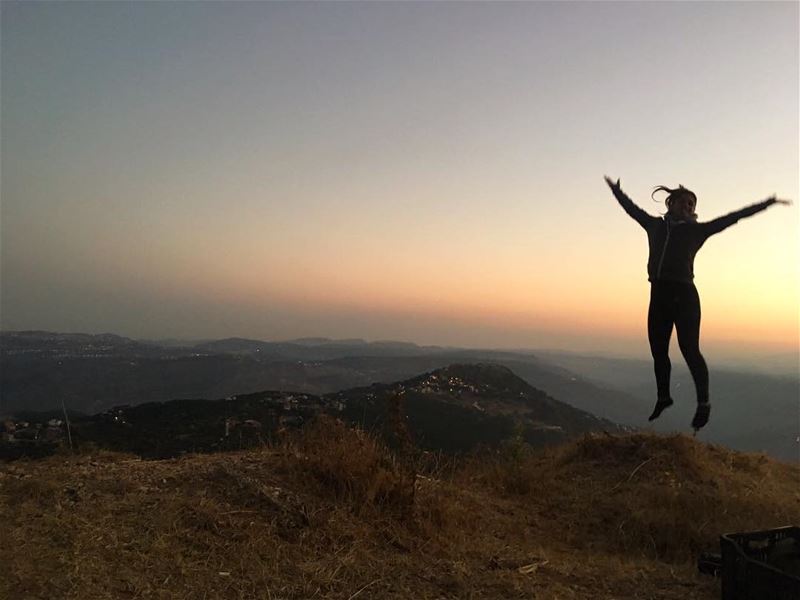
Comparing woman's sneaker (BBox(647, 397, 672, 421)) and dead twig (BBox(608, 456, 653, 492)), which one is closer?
woman's sneaker (BBox(647, 397, 672, 421))

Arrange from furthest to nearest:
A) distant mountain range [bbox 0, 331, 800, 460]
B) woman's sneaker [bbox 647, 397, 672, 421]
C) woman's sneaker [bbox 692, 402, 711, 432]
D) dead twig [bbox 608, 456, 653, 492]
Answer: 1. distant mountain range [bbox 0, 331, 800, 460]
2. dead twig [bbox 608, 456, 653, 492]
3. woman's sneaker [bbox 647, 397, 672, 421]
4. woman's sneaker [bbox 692, 402, 711, 432]

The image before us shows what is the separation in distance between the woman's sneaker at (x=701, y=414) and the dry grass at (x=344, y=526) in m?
Answer: 1.37

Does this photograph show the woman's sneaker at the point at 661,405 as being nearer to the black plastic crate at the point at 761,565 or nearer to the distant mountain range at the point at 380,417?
the black plastic crate at the point at 761,565

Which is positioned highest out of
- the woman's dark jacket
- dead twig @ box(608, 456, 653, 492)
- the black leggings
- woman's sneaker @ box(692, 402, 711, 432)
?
the woman's dark jacket

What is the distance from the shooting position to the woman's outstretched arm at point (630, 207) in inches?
168

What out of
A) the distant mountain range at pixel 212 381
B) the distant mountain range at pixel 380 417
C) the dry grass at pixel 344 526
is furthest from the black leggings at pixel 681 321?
the distant mountain range at pixel 212 381

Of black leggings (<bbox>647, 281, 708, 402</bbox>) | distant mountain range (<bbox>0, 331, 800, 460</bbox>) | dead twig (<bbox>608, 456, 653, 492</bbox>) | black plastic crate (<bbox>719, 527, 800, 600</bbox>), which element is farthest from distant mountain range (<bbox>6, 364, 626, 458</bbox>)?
distant mountain range (<bbox>0, 331, 800, 460</bbox>)

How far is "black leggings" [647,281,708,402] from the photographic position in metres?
3.87

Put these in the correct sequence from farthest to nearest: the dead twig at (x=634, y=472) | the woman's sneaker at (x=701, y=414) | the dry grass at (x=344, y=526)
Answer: the dead twig at (x=634, y=472)
the woman's sneaker at (x=701, y=414)
the dry grass at (x=344, y=526)

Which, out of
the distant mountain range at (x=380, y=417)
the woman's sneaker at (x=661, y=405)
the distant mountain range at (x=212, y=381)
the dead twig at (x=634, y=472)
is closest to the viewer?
the woman's sneaker at (x=661, y=405)

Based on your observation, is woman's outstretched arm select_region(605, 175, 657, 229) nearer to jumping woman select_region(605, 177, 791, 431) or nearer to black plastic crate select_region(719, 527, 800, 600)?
jumping woman select_region(605, 177, 791, 431)

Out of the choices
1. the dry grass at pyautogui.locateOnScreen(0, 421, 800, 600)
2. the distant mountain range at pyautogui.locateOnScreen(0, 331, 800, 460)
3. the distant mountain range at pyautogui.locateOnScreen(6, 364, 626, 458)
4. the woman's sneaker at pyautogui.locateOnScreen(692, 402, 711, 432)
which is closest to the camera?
the dry grass at pyautogui.locateOnScreen(0, 421, 800, 600)

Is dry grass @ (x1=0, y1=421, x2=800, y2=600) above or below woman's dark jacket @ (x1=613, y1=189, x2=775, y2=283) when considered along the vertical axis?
below

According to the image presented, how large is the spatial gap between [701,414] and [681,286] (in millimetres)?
Result: 888
